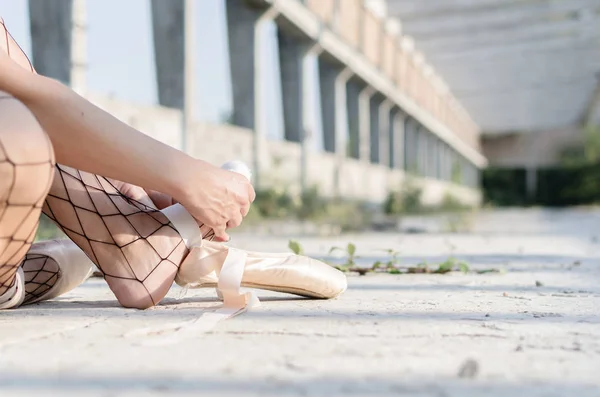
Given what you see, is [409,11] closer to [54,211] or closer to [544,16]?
[544,16]

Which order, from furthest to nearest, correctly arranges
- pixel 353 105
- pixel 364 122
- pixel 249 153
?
pixel 364 122 → pixel 353 105 → pixel 249 153

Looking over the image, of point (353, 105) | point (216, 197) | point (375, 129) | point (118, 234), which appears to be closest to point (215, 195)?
point (216, 197)

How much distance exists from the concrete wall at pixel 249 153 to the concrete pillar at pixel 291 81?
432 millimetres

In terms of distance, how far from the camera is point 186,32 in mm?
6551

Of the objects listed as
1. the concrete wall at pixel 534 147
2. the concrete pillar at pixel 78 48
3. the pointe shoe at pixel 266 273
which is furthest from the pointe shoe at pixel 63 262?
the concrete wall at pixel 534 147

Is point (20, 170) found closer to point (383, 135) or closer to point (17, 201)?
point (17, 201)

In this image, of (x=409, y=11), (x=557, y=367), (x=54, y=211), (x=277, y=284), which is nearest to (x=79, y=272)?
(x=54, y=211)

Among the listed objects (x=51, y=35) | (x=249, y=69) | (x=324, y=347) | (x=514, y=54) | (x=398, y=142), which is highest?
(x=514, y=54)

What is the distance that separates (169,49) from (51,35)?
1759 millimetres

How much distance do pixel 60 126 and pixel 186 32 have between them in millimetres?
5248

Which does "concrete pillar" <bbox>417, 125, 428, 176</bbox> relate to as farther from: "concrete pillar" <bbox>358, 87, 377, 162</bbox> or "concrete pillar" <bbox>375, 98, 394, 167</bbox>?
"concrete pillar" <bbox>358, 87, 377, 162</bbox>

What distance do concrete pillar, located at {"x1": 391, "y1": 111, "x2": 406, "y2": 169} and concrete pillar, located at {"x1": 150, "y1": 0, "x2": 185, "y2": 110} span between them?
404 inches

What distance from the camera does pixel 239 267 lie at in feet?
5.89

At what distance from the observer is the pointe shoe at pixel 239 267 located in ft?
6.06
